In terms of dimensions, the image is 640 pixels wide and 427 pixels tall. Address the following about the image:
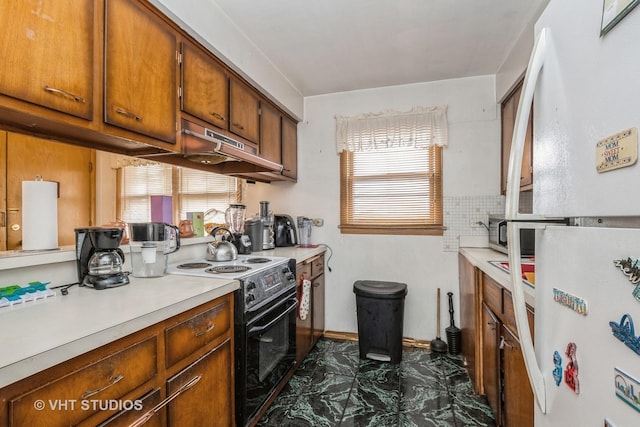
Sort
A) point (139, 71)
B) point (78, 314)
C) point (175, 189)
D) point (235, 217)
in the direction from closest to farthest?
1. point (78, 314)
2. point (139, 71)
3. point (235, 217)
4. point (175, 189)

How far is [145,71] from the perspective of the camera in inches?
57.4

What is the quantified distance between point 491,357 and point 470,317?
19.1 inches

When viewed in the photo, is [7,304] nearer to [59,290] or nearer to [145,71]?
[59,290]

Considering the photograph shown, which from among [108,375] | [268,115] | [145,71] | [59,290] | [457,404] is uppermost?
[268,115]

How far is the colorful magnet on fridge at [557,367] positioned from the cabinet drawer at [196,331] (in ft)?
3.76

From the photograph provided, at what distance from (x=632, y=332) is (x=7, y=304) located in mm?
1594

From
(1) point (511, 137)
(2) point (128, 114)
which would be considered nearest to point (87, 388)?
(2) point (128, 114)

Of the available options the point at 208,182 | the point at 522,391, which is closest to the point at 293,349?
the point at 522,391

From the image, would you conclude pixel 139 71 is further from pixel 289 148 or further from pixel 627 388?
pixel 627 388

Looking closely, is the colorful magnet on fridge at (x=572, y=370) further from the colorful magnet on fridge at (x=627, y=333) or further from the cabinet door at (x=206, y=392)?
the cabinet door at (x=206, y=392)

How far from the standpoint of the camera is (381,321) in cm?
243

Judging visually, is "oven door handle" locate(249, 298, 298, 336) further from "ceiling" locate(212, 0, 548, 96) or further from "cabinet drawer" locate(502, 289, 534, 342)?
"ceiling" locate(212, 0, 548, 96)

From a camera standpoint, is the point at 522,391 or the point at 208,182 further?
the point at 208,182

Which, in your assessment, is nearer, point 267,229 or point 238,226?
point 238,226
